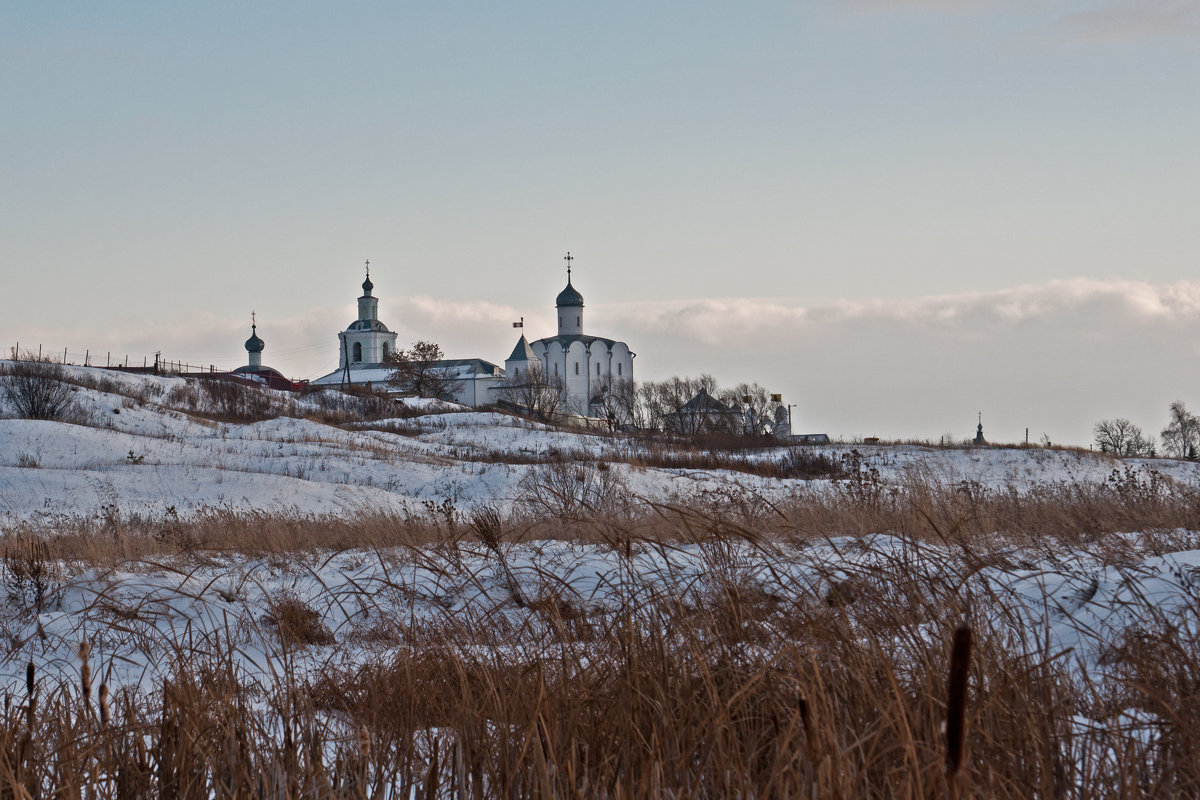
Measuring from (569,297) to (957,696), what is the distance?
9209 centimetres

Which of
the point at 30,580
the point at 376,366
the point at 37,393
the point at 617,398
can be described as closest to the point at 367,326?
the point at 376,366

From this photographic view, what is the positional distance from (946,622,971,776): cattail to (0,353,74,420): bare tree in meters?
33.8

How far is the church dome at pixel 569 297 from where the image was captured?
92062 mm

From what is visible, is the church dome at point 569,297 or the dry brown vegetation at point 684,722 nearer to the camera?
the dry brown vegetation at point 684,722

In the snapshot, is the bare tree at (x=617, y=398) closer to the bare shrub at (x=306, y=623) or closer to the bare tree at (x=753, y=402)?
the bare tree at (x=753, y=402)

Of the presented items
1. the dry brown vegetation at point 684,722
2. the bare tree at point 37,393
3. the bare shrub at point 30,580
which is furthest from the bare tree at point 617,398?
the dry brown vegetation at point 684,722

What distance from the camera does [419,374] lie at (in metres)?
70.1

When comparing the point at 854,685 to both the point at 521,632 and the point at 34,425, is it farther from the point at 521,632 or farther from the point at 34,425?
the point at 34,425

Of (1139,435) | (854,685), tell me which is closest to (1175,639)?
(854,685)

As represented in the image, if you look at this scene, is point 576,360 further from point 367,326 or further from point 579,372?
point 367,326

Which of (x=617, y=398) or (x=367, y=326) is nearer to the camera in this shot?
(x=617, y=398)

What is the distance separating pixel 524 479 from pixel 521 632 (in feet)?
51.1

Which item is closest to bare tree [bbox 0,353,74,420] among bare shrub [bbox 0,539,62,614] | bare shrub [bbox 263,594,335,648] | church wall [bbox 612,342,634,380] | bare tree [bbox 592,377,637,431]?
bare shrub [bbox 0,539,62,614]

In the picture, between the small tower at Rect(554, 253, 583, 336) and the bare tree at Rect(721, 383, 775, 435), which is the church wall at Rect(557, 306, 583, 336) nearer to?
the small tower at Rect(554, 253, 583, 336)
